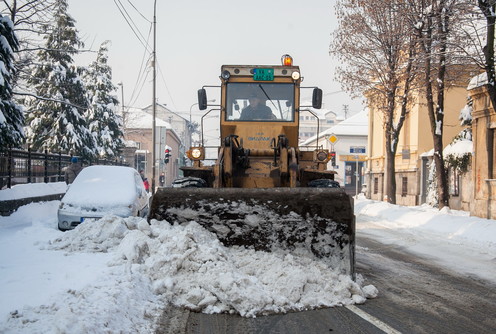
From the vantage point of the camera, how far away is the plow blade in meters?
6.20

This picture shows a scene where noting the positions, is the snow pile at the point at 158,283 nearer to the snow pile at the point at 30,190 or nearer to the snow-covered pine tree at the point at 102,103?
the snow pile at the point at 30,190

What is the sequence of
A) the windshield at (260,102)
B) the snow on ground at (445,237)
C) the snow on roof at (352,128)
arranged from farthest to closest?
the snow on roof at (352,128) → the windshield at (260,102) → the snow on ground at (445,237)

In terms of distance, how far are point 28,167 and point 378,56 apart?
1606 centimetres

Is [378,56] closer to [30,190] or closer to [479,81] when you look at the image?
[479,81]

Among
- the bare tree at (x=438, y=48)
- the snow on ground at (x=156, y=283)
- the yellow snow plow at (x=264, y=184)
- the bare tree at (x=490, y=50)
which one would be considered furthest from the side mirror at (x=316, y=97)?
the bare tree at (x=438, y=48)

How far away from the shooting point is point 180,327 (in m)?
4.53

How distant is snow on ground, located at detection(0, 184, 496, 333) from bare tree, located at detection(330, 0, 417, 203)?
17034 millimetres

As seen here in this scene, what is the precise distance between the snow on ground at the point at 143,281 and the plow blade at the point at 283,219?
18 centimetres

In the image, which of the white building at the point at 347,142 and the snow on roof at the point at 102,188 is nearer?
the snow on roof at the point at 102,188

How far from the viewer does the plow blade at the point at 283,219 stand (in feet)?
20.3

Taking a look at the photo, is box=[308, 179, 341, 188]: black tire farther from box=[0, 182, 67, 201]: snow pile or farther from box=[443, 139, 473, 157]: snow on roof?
box=[443, 139, 473, 157]: snow on roof

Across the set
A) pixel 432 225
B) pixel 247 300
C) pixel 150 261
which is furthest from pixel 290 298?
pixel 432 225

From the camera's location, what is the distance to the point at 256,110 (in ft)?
30.7

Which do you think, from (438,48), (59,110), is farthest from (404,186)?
(59,110)
